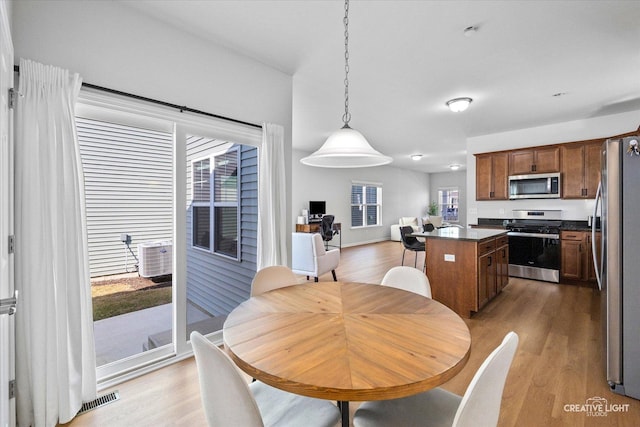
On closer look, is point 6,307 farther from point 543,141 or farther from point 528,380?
point 543,141

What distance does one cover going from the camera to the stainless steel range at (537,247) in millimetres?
4582

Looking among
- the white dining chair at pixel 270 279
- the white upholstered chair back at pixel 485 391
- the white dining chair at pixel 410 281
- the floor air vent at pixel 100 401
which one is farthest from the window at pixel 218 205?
the white upholstered chair back at pixel 485 391

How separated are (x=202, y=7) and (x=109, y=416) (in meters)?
2.78

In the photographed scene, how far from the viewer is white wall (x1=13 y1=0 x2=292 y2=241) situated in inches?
69.3

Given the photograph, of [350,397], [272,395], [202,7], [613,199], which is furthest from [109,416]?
[613,199]

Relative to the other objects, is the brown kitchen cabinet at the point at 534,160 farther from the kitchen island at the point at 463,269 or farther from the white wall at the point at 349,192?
the white wall at the point at 349,192

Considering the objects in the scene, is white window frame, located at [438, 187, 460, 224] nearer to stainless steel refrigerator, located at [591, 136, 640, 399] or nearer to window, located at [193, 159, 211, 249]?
stainless steel refrigerator, located at [591, 136, 640, 399]

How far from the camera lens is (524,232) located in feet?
15.8

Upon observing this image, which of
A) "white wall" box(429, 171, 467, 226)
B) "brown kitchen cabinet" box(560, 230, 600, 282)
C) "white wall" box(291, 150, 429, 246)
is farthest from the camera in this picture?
"white wall" box(429, 171, 467, 226)

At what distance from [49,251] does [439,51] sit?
337 cm

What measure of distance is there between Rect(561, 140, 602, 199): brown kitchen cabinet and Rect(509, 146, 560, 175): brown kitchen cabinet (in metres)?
0.11

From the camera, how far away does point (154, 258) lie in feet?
9.34

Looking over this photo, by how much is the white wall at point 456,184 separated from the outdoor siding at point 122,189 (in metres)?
11.0

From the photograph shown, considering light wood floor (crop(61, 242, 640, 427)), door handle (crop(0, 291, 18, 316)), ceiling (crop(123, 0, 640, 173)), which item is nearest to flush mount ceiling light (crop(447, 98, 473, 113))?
ceiling (crop(123, 0, 640, 173))
